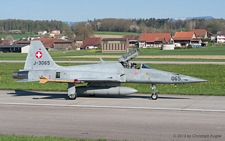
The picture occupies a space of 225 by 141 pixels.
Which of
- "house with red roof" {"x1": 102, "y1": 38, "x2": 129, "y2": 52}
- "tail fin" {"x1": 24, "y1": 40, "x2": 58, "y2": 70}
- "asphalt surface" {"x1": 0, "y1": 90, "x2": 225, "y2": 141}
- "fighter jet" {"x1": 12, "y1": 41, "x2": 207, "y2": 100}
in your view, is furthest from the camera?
"house with red roof" {"x1": 102, "y1": 38, "x2": 129, "y2": 52}

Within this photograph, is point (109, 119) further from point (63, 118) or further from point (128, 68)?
point (128, 68)

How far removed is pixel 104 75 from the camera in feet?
64.4

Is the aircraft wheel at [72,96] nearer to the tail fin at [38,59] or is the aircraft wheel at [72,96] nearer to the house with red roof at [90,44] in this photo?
the tail fin at [38,59]

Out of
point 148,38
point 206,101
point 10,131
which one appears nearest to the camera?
point 10,131

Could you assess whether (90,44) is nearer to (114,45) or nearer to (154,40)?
(154,40)

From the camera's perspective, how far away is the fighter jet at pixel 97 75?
19.5 metres

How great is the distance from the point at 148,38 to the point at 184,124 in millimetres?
127016

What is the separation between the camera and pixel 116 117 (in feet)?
49.5

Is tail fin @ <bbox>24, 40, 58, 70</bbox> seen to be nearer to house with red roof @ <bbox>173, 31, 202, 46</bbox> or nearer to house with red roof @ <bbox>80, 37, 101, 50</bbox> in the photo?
house with red roof @ <bbox>80, 37, 101, 50</bbox>

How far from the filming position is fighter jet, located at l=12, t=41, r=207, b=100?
19484 millimetres

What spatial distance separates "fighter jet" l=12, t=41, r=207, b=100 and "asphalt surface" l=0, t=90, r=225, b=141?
562 mm

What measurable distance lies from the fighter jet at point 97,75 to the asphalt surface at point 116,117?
1.84ft

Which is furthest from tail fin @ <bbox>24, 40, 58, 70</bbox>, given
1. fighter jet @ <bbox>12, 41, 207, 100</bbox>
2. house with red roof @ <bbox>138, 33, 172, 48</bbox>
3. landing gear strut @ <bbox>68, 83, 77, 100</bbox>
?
house with red roof @ <bbox>138, 33, 172, 48</bbox>

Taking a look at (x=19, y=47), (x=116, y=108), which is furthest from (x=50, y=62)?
(x=19, y=47)
